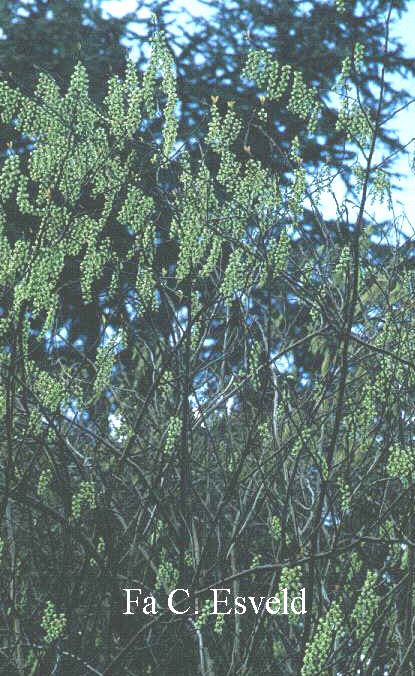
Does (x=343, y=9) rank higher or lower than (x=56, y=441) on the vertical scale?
higher

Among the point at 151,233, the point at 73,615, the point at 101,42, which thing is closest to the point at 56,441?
the point at 73,615

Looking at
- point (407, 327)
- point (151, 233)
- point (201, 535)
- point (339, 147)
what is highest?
point (339, 147)

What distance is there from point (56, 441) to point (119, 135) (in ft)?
3.96

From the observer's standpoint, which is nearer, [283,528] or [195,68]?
[283,528]

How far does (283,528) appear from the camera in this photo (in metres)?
3.18

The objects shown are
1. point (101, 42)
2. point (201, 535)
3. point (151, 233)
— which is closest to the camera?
point (151, 233)

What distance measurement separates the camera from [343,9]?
131 inches

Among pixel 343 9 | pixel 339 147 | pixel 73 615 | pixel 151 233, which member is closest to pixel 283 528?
pixel 73 615

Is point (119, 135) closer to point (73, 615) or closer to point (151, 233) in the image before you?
point (151, 233)

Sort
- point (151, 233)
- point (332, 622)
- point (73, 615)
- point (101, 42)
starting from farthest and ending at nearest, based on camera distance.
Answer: point (101, 42) < point (151, 233) < point (73, 615) < point (332, 622)

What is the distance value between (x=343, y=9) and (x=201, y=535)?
9.42ft

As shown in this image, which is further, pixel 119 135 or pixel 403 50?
pixel 403 50

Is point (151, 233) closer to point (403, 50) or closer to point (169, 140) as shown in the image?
point (169, 140)

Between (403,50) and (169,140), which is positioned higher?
(403,50)
